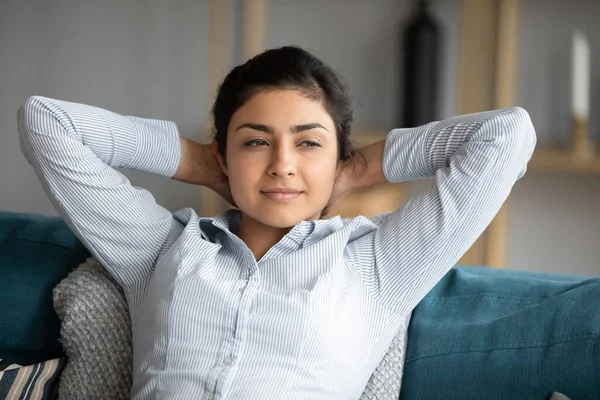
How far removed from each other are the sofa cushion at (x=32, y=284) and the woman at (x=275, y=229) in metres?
0.19

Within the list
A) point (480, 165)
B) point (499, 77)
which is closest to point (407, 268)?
point (480, 165)

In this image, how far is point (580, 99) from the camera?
2824 mm

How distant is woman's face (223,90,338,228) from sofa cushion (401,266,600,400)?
322 mm

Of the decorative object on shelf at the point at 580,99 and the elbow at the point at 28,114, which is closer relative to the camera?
the elbow at the point at 28,114

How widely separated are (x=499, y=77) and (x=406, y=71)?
390 millimetres

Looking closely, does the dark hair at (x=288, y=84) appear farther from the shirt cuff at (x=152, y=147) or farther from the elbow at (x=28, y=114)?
the elbow at (x=28, y=114)

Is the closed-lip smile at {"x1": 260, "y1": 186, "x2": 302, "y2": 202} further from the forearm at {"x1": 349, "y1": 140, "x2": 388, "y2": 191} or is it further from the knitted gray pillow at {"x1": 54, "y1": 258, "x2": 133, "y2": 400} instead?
the knitted gray pillow at {"x1": 54, "y1": 258, "x2": 133, "y2": 400}

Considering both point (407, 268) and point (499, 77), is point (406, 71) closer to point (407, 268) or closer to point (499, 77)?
point (499, 77)

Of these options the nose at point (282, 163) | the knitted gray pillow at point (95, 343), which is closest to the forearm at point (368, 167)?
the nose at point (282, 163)

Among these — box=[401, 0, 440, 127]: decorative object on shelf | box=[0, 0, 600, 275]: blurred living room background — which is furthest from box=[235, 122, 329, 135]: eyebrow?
box=[401, 0, 440, 127]: decorative object on shelf

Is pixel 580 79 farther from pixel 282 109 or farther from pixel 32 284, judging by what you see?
pixel 32 284

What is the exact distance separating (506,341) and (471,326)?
75 millimetres

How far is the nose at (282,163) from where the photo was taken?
1.41 m

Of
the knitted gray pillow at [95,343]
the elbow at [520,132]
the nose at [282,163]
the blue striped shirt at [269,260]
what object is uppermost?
the elbow at [520,132]
